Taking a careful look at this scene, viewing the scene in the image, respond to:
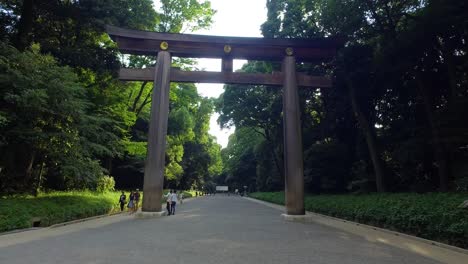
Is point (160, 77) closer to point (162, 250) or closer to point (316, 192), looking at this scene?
point (162, 250)

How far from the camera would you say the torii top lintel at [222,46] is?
1658 cm

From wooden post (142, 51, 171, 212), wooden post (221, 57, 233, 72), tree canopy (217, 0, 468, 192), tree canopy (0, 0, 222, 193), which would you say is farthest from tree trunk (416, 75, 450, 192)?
tree canopy (0, 0, 222, 193)

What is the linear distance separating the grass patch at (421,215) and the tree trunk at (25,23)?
59.9 feet

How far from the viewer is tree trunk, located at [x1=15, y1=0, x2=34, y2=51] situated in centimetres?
1639

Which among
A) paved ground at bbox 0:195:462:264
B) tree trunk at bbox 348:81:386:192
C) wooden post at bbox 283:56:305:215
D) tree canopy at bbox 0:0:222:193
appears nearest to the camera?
paved ground at bbox 0:195:462:264

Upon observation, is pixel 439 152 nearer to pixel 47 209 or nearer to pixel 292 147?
pixel 292 147

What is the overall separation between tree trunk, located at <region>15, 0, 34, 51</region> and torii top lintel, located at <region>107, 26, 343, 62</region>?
4.75 metres

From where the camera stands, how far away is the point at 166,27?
25.8 metres

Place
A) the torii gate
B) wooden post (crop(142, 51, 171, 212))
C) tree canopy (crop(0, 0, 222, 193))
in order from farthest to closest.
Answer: the torii gate, wooden post (crop(142, 51, 171, 212)), tree canopy (crop(0, 0, 222, 193))

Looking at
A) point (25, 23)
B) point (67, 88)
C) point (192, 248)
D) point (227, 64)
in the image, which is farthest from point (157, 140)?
point (25, 23)

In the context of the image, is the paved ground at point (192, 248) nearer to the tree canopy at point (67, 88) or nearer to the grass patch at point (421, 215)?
the grass patch at point (421, 215)

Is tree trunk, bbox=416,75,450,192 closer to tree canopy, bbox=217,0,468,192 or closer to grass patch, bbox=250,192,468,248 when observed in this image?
tree canopy, bbox=217,0,468,192

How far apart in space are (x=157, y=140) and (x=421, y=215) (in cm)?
1137

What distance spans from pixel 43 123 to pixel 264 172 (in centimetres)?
4222
